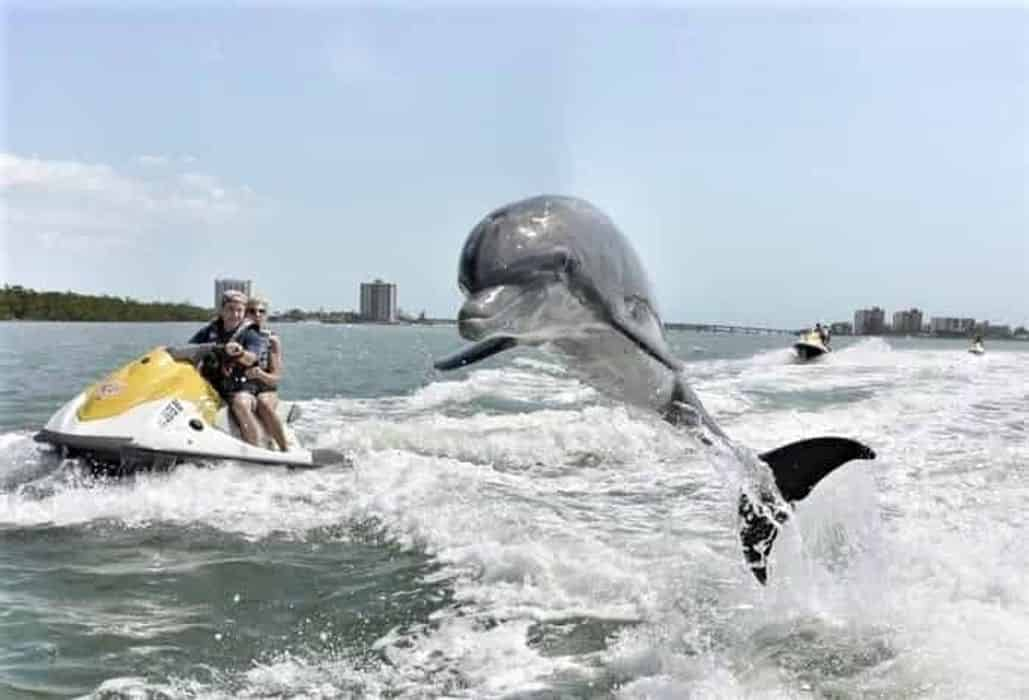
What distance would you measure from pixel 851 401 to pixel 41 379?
1743 cm

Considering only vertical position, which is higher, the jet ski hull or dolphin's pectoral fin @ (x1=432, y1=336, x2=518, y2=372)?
dolphin's pectoral fin @ (x1=432, y1=336, x2=518, y2=372)

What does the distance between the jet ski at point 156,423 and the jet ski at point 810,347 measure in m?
25.8

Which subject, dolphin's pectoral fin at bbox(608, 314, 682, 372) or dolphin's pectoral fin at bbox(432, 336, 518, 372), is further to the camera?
dolphin's pectoral fin at bbox(608, 314, 682, 372)

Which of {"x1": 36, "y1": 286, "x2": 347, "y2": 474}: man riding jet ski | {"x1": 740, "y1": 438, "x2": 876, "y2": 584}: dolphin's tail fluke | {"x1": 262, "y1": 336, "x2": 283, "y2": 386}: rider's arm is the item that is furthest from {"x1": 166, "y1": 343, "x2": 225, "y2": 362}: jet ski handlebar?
{"x1": 740, "y1": 438, "x2": 876, "y2": 584}: dolphin's tail fluke

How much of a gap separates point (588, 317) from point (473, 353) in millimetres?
913

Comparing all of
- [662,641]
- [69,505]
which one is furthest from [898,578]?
[69,505]

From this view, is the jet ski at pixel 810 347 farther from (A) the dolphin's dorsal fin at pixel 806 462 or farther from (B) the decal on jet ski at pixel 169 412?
(A) the dolphin's dorsal fin at pixel 806 462

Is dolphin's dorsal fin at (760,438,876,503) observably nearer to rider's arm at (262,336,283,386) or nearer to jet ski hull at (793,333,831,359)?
rider's arm at (262,336,283,386)

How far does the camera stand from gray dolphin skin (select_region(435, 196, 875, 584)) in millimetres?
4047

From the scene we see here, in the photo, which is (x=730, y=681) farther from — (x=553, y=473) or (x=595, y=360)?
(x=553, y=473)

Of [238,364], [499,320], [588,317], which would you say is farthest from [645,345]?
[238,364]

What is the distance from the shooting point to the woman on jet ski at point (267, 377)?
35.5 ft

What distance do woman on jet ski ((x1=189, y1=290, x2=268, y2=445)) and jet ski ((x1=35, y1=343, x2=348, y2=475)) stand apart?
0.13 meters

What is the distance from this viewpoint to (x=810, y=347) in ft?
111
